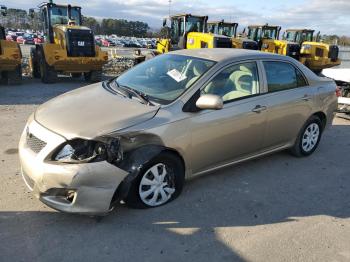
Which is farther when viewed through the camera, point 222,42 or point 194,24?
point 194,24

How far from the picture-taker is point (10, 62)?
38.3 feet

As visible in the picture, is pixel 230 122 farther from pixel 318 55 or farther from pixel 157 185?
pixel 318 55

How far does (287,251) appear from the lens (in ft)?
11.5

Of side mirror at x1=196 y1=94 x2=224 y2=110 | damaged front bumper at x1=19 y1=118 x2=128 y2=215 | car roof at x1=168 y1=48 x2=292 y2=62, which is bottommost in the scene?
damaged front bumper at x1=19 y1=118 x2=128 y2=215

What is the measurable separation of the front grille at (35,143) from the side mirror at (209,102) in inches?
66.3


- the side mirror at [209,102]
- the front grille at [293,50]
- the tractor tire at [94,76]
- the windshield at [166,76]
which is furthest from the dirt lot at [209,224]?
the front grille at [293,50]

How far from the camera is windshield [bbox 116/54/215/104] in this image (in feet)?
14.2

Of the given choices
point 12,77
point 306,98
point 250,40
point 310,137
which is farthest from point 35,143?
point 250,40

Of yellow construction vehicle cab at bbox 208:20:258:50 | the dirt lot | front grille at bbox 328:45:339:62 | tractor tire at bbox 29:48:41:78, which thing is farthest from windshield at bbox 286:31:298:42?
the dirt lot

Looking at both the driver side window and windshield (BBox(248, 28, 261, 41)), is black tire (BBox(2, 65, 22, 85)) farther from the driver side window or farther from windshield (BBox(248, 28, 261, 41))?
windshield (BBox(248, 28, 261, 41))

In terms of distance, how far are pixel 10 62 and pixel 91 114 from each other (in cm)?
911

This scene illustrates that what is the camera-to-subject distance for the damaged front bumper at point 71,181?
11.2 feet

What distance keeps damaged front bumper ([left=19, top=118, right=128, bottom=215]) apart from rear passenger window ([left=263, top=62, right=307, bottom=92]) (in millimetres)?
2624

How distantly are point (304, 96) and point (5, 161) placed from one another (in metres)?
4.44
